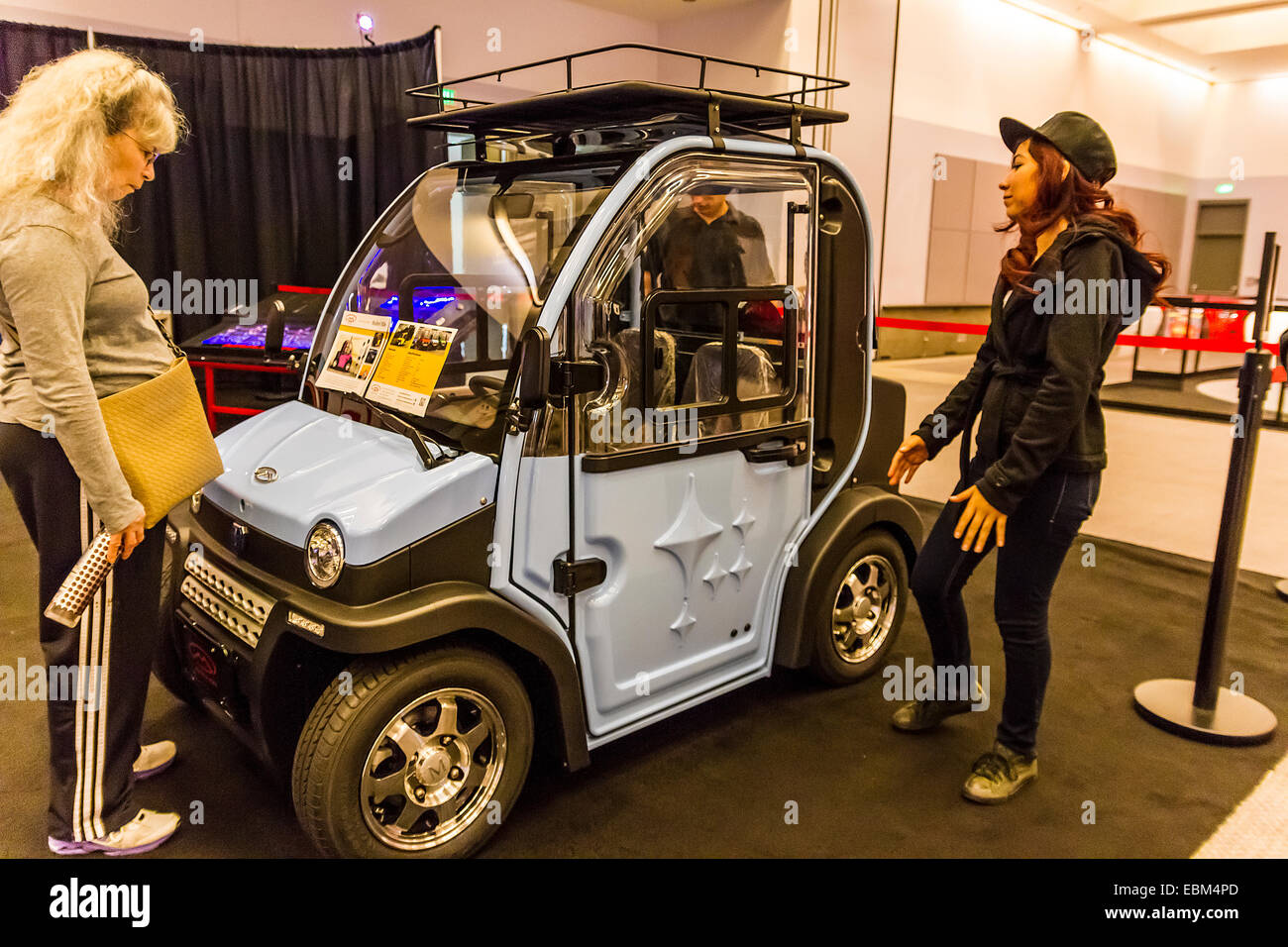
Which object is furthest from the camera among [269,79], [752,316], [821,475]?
[269,79]

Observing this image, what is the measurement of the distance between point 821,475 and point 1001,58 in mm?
9616

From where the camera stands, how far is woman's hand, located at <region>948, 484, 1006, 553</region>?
7.60ft

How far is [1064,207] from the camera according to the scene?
229 cm

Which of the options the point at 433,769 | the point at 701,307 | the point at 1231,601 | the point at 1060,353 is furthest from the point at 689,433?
the point at 1231,601

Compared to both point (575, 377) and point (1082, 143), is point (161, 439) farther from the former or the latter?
point (1082, 143)

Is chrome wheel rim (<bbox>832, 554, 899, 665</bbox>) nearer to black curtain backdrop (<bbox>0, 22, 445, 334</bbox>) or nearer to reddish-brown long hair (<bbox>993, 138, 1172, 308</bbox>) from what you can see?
reddish-brown long hair (<bbox>993, 138, 1172, 308</bbox>)

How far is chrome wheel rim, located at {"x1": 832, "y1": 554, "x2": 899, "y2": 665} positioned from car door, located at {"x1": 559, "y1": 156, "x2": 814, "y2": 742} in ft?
1.13

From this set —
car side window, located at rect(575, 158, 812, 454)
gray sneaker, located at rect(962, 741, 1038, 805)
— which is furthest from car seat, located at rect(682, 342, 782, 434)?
gray sneaker, located at rect(962, 741, 1038, 805)

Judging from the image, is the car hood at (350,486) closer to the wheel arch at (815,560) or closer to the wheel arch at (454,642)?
the wheel arch at (454,642)

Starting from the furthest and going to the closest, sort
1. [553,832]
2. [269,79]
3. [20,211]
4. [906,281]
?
[906,281] → [269,79] → [553,832] → [20,211]

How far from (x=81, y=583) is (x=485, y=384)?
99 centimetres

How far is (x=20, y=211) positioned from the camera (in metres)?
1.84
